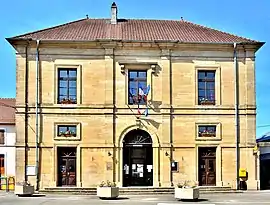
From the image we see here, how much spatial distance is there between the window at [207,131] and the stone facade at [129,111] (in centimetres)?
29

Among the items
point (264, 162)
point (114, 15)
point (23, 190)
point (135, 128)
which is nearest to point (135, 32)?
point (114, 15)

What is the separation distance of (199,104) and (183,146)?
10.3 ft

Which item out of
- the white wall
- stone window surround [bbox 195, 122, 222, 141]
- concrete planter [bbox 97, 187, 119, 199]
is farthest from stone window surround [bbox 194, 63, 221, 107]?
the white wall

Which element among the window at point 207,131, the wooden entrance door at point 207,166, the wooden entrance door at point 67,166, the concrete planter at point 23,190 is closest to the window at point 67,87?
the wooden entrance door at point 67,166

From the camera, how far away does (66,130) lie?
124ft

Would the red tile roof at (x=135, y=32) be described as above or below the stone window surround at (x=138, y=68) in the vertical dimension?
above

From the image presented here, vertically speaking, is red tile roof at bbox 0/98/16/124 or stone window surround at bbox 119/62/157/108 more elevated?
stone window surround at bbox 119/62/157/108

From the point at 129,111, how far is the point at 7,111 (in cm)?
1015

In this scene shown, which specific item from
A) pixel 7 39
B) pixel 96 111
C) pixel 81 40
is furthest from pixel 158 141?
pixel 7 39

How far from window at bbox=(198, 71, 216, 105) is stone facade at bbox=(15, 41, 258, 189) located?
1.20 feet

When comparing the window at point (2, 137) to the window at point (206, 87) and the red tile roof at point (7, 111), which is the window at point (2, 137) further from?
the window at point (206, 87)

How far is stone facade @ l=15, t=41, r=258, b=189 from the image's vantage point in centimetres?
3744

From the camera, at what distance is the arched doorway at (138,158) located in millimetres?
38156

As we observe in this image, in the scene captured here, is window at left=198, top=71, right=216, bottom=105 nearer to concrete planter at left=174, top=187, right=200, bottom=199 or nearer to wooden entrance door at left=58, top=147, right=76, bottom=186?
wooden entrance door at left=58, top=147, right=76, bottom=186
